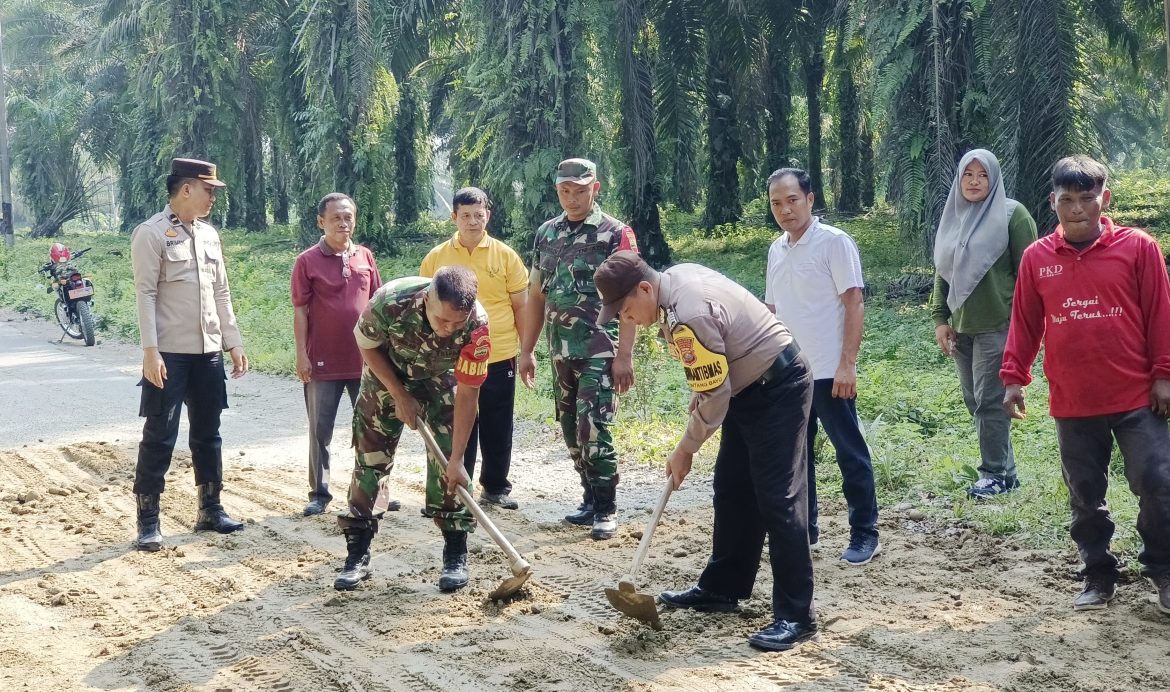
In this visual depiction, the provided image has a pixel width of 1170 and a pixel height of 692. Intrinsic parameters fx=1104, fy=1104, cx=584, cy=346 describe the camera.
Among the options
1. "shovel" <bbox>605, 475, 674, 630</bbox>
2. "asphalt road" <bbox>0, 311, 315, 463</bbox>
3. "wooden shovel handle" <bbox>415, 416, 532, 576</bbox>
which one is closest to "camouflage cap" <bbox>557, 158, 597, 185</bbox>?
"wooden shovel handle" <bbox>415, 416, 532, 576</bbox>

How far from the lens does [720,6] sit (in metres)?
15.3

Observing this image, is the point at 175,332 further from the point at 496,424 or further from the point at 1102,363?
the point at 1102,363

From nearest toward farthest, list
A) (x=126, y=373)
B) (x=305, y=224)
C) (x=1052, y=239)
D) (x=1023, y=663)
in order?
(x=1023, y=663), (x=1052, y=239), (x=126, y=373), (x=305, y=224)

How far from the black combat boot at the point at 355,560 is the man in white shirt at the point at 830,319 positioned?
6.99 ft

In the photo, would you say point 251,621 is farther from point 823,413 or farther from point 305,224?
point 305,224

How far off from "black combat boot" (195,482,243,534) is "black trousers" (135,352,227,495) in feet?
0.18

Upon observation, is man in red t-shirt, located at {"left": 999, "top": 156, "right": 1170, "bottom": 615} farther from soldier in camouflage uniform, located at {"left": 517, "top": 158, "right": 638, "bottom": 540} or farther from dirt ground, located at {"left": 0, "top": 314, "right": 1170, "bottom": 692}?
soldier in camouflage uniform, located at {"left": 517, "top": 158, "right": 638, "bottom": 540}

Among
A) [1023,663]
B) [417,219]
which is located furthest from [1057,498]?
[417,219]

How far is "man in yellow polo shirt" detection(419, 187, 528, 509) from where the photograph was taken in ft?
20.8

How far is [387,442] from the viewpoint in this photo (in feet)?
16.9

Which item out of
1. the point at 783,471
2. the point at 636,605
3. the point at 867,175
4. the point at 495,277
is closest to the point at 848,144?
the point at 867,175

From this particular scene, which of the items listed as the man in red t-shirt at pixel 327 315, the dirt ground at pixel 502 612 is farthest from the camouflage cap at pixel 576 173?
the dirt ground at pixel 502 612

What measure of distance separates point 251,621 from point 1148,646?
3623 millimetres

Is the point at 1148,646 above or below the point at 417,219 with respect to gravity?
below
